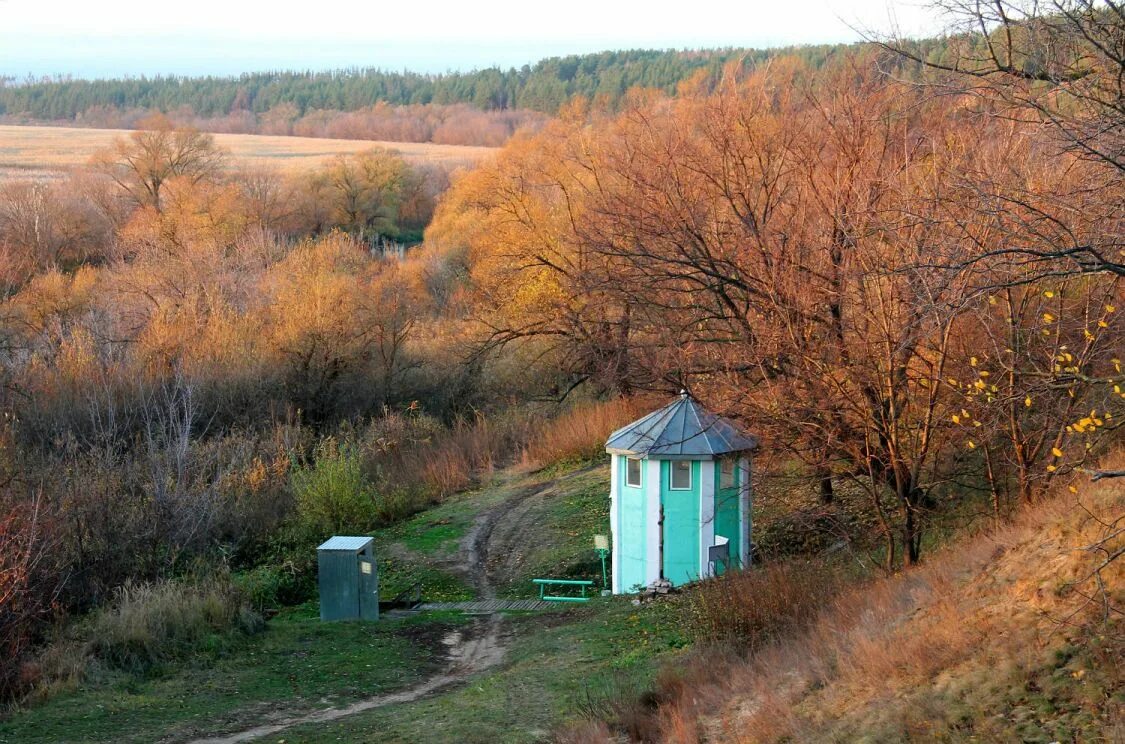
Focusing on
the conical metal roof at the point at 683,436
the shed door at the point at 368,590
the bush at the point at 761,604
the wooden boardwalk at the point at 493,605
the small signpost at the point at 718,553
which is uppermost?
the conical metal roof at the point at 683,436

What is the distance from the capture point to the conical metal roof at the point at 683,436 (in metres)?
15.7

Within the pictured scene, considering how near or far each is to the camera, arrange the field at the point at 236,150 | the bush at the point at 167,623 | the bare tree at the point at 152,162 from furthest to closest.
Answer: the field at the point at 236,150 < the bare tree at the point at 152,162 < the bush at the point at 167,623

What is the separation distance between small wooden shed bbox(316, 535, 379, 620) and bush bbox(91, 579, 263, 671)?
1.44 meters

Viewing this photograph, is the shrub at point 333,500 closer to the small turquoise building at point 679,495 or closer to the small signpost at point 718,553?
the small turquoise building at point 679,495

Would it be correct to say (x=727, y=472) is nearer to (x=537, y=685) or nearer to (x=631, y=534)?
(x=631, y=534)

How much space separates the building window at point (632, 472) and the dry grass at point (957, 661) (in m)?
5.39

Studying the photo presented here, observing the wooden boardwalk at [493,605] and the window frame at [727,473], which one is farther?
the wooden boardwalk at [493,605]

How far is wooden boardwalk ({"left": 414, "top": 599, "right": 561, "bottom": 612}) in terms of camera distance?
1733 cm

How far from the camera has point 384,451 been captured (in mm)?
29703

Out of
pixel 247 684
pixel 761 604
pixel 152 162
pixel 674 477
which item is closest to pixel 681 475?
pixel 674 477

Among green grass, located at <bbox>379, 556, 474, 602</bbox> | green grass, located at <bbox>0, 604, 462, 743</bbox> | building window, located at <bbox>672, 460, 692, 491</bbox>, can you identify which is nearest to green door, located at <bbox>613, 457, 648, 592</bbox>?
building window, located at <bbox>672, 460, 692, 491</bbox>

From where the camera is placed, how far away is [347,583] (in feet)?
55.3

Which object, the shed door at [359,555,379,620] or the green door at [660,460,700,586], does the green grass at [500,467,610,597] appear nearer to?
the shed door at [359,555,379,620]

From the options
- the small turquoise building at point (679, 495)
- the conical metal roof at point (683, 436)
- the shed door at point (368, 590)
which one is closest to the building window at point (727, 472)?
the small turquoise building at point (679, 495)
